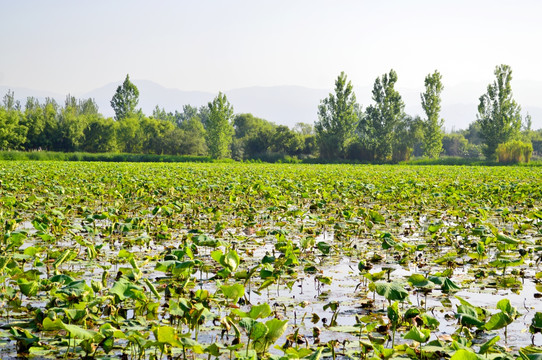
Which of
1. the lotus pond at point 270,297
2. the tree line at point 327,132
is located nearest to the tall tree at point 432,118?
the tree line at point 327,132

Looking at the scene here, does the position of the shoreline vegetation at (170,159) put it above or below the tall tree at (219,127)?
below

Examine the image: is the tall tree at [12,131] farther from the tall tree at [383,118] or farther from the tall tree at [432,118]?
the tall tree at [432,118]

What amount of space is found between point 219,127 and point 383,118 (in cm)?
1718

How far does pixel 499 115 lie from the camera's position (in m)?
46.5

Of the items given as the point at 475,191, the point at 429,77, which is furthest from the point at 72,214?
the point at 429,77

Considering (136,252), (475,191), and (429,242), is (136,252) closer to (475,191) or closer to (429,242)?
(429,242)

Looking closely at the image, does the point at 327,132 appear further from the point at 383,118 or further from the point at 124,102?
the point at 124,102

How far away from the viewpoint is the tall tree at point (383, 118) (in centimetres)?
4675

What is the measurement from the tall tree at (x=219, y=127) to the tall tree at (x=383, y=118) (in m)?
14.6

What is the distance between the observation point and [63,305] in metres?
3.02

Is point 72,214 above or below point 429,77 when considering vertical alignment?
below

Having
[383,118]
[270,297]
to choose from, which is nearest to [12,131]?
[383,118]

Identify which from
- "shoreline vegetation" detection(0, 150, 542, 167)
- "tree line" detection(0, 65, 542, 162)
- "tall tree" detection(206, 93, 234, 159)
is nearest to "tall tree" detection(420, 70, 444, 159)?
"tree line" detection(0, 65, 542, 162)

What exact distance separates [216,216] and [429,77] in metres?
47.2
